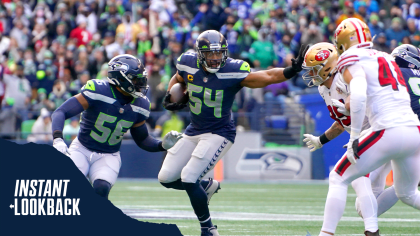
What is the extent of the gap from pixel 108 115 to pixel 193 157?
0.94m

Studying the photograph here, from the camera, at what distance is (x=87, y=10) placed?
16.5 metres

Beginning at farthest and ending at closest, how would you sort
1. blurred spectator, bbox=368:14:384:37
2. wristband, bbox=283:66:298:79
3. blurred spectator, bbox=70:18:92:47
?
blurred spectator, bbox=70:18:92:47, blurred spectator, bbox=368:14:384:37, wristband, bbox=283:66:298:79

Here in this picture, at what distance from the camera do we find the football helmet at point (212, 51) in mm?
5793

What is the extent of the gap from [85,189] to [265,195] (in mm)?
6485

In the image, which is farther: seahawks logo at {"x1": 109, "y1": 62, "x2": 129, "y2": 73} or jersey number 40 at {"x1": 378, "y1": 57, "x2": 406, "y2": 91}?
seahawks logo at {"x1": 109, "y1": 62, "x2": 129, "y2": 73}

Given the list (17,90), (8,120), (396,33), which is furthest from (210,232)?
(396,33)

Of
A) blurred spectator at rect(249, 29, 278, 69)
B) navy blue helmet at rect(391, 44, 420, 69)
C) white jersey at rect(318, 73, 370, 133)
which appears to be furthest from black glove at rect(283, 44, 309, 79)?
blurred spectator at rect(249, 29, 278, 69)

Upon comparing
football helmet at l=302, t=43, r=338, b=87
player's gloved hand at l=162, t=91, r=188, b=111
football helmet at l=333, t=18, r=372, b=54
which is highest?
football helmet at l=333, t=18, r=372, b=54

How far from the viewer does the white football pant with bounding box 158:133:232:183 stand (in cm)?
576

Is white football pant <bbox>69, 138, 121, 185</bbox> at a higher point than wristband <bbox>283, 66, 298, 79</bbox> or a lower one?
lower

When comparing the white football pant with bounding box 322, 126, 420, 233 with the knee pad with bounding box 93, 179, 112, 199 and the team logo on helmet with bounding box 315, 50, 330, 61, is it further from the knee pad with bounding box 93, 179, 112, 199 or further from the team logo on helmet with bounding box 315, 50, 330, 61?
the knee pad with bounding box 93, 179, 112, 199

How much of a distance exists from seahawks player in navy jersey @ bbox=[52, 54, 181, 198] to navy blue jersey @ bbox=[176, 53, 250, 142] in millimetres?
328

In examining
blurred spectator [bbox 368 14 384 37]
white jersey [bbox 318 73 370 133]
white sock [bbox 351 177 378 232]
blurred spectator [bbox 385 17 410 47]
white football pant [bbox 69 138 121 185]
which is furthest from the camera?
blurred spectator [bbox 368 14 384 37]

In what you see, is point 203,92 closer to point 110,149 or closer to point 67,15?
point 110,149
